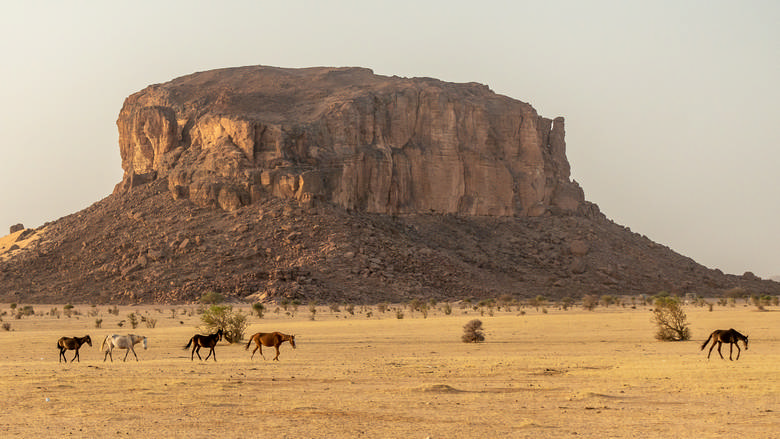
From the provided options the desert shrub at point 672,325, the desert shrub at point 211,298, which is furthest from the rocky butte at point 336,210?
the desert shrub at point 672,325

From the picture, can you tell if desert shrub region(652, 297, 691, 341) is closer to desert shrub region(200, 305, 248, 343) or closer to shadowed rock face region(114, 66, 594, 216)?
desert shrub region(200, 305, 248, 343)

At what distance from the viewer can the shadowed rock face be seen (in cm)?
8906

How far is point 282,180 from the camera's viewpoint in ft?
282

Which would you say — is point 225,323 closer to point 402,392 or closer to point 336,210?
point 402,392

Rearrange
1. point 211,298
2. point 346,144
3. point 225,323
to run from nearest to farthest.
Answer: point 225,323 < point 211,298 < point 346,144

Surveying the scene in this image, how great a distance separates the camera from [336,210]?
86.9 meters

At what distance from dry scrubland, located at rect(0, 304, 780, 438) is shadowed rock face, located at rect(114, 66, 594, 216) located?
6089 centimetres

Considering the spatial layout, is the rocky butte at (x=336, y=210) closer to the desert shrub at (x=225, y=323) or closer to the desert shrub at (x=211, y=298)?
the desert shrub at (x=211, y=298)

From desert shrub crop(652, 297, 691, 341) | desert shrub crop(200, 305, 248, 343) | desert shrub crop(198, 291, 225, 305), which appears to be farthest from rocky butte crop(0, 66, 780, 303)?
desert shrub crop(652, 297, 691, 341)

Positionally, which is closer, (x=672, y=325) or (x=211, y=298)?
(x=672, y=325)

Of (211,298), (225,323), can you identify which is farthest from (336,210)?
(225,323)

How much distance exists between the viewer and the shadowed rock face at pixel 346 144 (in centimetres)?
8906

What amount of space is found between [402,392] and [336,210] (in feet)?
232

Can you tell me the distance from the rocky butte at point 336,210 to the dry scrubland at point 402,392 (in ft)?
150
